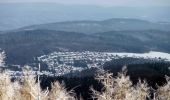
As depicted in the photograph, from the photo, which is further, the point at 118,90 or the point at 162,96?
the point at 162,96

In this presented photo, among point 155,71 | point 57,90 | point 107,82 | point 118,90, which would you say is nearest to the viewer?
point 107,82

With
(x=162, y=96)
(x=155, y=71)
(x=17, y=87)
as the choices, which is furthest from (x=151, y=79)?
(x=17, y=87)

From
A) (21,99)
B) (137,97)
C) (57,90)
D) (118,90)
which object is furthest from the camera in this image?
(137,97)

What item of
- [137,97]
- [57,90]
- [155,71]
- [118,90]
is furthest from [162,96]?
[155,71]

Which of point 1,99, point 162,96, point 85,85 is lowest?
point 85,85

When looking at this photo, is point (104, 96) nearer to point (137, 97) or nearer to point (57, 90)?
point (57, 90)

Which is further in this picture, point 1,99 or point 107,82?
Result: point 1,99

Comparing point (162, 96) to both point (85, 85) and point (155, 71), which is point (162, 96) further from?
point (155, 71)

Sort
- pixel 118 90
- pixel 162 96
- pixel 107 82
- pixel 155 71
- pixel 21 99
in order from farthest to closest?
pixel 155 71 < pixel 162 96 < pixel 21 99 < pixel 118 90 < pixel 107 82

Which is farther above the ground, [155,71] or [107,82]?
[107,82]
